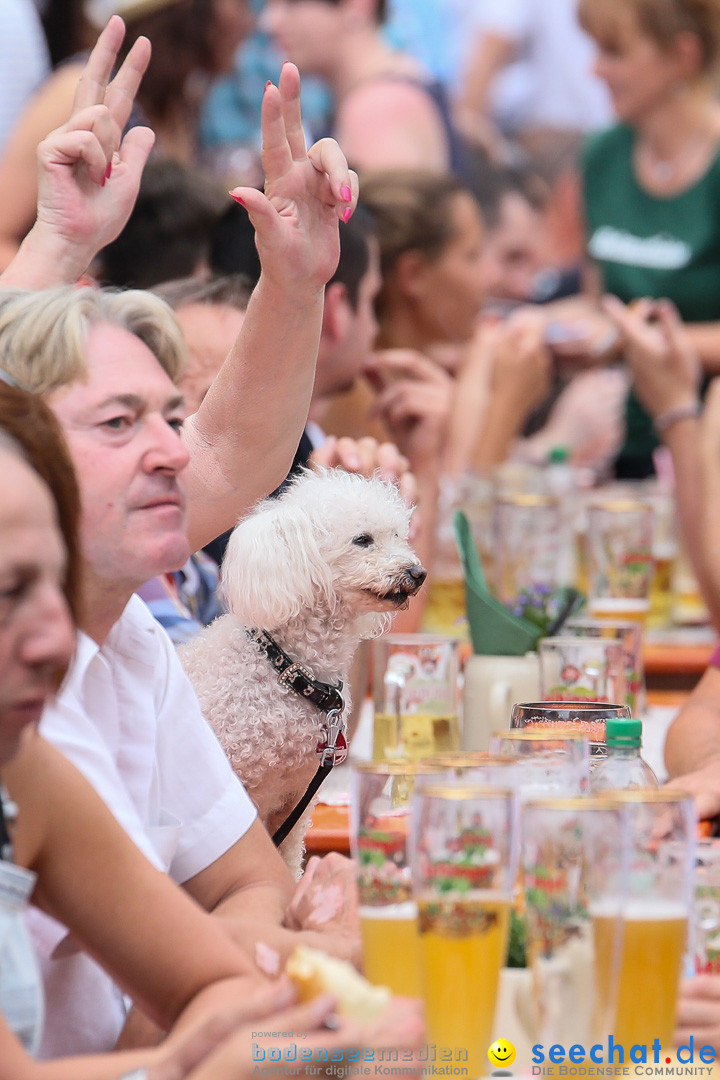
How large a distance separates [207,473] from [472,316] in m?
2.16

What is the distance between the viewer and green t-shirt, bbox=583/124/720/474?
4.00 metres

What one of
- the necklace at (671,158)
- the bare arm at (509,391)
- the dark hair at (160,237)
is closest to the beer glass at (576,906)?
the dark hair at (160,237)

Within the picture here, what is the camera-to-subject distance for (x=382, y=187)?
131 inches

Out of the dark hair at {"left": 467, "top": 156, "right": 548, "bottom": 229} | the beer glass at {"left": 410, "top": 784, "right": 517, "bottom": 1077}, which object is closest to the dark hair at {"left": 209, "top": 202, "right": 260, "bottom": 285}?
the beer glass at {"left": 410, "top": 784, "right": 517, "bottom": 1077}

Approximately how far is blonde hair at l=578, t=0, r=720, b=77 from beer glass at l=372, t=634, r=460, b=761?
259 centimetres

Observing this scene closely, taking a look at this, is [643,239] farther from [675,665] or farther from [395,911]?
[395,911]

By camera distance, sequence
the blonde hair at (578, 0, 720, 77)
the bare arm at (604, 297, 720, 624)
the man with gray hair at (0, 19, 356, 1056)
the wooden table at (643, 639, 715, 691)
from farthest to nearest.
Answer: the blonde hair at (578, 0, 720, 77) < the bare arm at (604, 297, 720, 624) < the wooden table at (643, 639, 715, 691) < the man with gray hair at (0, 19, 356, 1056)

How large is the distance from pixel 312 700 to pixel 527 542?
1.06 metres

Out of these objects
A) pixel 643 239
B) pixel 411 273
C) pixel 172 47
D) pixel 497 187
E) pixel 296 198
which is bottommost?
pixel 296 198

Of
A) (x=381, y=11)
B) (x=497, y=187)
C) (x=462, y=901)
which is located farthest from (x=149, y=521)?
(x=497, y=187)

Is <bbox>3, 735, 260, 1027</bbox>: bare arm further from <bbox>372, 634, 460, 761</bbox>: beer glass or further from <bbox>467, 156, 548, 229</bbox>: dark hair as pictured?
<bbox>467, 156, 548, 229</bbox>: dark hair

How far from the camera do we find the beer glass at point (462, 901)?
2.87 ft

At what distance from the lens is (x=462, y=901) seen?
876 mm

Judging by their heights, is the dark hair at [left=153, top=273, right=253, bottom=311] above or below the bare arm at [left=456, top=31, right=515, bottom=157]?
below
